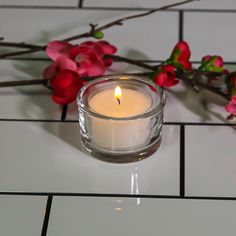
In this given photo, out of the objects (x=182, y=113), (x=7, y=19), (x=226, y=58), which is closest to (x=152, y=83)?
(x=182, y=113)

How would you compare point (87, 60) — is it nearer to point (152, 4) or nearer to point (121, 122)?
point (121, 122)

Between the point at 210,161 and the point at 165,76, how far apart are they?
13 centimetres

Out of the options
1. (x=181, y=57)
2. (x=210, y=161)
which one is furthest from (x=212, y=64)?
(x=210, y=161)

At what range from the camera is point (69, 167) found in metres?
0.78

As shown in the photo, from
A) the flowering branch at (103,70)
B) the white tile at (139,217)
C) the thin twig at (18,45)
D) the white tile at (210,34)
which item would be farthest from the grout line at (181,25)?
the white tile at (139,217)

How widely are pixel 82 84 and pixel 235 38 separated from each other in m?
0.28

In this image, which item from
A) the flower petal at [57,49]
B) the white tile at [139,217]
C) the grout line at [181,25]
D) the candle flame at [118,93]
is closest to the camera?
the white tile at [139,217]

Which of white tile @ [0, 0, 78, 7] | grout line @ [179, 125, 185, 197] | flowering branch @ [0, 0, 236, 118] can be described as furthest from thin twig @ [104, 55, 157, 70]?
white tile @ [0, 0, 78, 7]

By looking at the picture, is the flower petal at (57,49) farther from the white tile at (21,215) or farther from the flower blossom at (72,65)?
the white tile at (21,215)

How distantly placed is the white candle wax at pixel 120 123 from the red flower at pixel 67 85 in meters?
0.03

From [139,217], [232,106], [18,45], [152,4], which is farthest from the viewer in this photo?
[152,4]

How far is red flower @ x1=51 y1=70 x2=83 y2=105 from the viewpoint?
84 cm

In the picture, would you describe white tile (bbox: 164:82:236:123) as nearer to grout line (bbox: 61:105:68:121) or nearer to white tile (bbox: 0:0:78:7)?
grout line (bbox: 61:105:68:121)

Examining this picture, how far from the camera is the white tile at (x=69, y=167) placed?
75 centimetres
